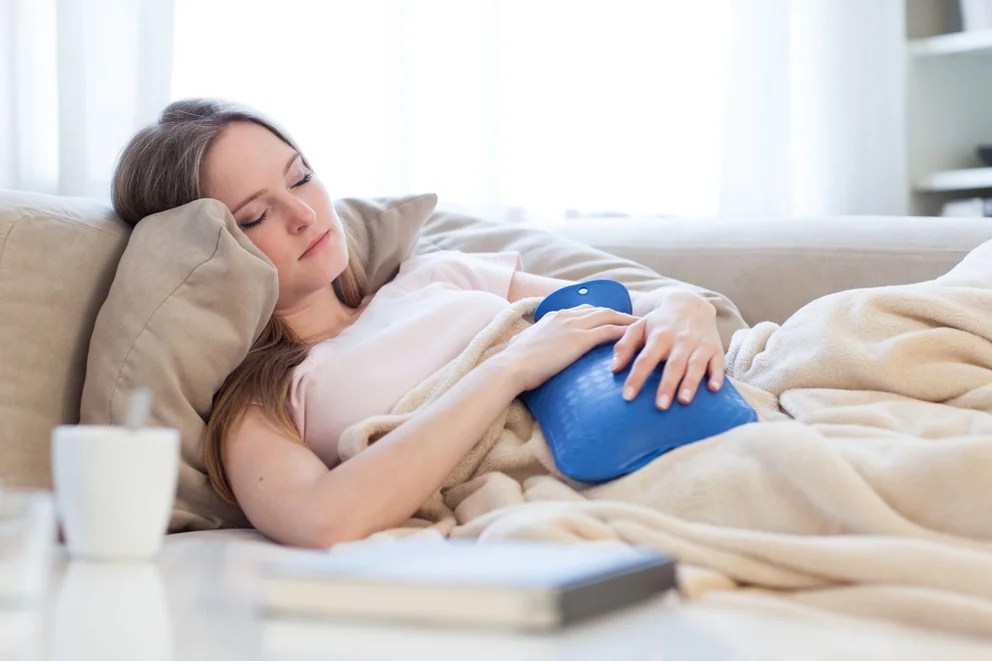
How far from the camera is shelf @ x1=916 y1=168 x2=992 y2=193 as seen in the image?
309cm

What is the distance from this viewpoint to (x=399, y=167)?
2.48 meters

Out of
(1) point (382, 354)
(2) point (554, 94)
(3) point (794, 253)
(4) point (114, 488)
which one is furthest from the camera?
(2) point (554, 94)

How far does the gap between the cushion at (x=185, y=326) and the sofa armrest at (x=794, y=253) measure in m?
0.81

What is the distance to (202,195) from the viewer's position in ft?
4.69

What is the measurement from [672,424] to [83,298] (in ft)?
2.30

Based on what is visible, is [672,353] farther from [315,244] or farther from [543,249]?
[543,249]

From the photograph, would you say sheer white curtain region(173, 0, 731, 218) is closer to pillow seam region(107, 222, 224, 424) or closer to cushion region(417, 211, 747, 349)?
cushion region(417, 211, 747, 349)

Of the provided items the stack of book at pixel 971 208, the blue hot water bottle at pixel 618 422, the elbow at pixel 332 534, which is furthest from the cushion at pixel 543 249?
the stack of book at pixel 971 208

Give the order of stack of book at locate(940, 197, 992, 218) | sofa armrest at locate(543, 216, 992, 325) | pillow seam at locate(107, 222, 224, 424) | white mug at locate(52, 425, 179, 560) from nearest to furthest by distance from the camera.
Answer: white mug at locate(52, 425, 179, 560), pillow seam at locate(107, 222, 224, 424), sofa armrest at locate(543, 216, 992, 325), stack of book at locate(940, 197, 992, 218)

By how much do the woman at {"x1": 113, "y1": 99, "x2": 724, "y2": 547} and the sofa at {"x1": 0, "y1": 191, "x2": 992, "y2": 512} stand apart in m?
0.14

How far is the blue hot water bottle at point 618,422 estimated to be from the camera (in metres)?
1.14

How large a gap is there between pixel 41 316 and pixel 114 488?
508 millimetres

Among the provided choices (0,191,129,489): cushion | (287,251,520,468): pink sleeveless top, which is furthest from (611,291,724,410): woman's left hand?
(0,191,129,489): cushion

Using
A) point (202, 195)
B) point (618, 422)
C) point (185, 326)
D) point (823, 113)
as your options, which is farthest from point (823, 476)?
point (823, 113)
